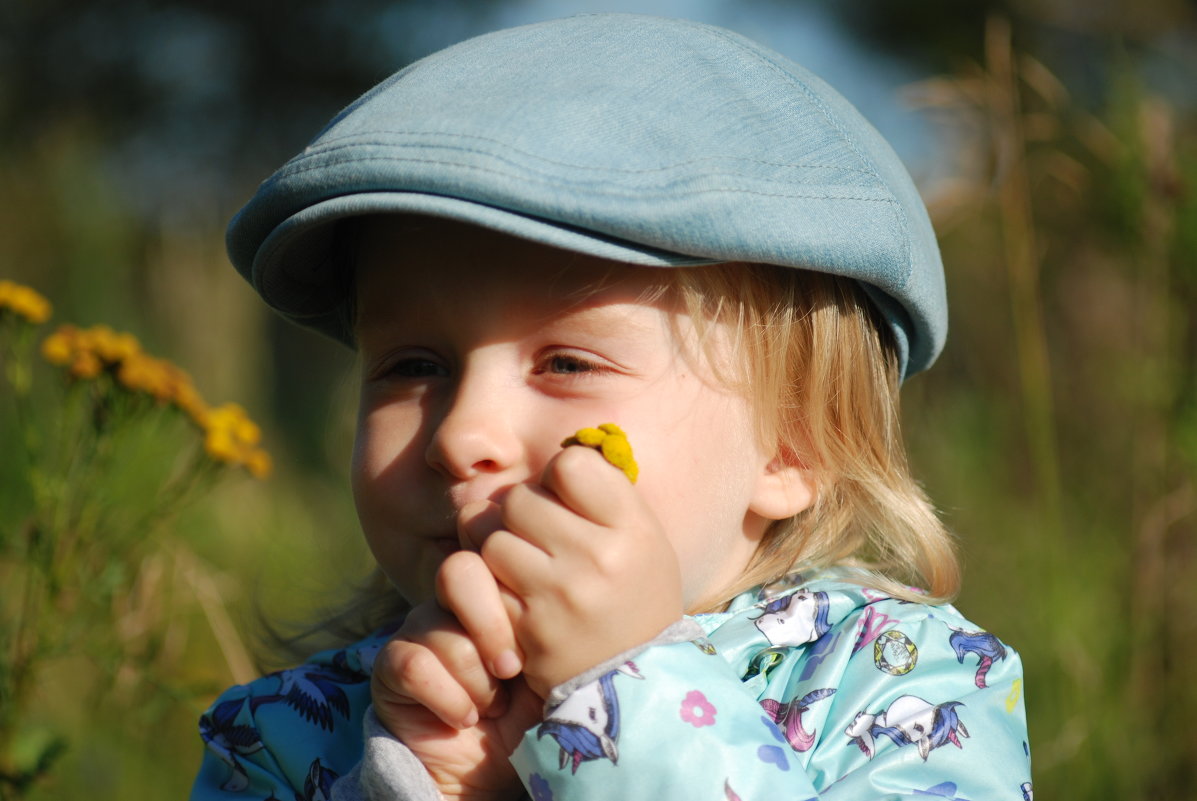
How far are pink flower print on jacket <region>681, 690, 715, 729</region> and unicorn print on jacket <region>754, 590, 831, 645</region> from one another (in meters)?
0.30

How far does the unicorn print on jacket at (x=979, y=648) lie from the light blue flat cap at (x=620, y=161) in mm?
472

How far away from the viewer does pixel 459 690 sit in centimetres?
137

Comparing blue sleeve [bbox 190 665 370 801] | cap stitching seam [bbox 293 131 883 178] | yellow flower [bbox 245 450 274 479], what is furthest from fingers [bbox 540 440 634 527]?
yellow flower [bbox 245 450 274 479]

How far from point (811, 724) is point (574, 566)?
1.42 feet

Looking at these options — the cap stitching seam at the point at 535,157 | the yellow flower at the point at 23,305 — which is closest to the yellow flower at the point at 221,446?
the yellow flower at the point at 23,305

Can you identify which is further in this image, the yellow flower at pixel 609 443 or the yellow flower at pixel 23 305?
the yellow flower at pixel 23 305

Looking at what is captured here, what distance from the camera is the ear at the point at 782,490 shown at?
176 cm

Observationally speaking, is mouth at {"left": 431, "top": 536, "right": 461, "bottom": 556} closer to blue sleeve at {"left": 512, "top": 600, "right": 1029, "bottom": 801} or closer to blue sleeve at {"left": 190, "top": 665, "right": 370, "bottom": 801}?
blue sleeve at {"left": 512, "top": 600, "right": 1029, "bottom": 801}

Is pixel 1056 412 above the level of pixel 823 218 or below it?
below

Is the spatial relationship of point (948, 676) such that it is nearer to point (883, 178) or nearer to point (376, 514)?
point (883, 178)

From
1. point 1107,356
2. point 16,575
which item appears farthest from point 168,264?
point 1107,356

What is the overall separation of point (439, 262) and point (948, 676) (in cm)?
85

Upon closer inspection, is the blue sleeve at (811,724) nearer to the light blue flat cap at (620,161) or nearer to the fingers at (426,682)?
the fingers at (426,682)

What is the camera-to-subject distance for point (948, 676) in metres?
1.59
